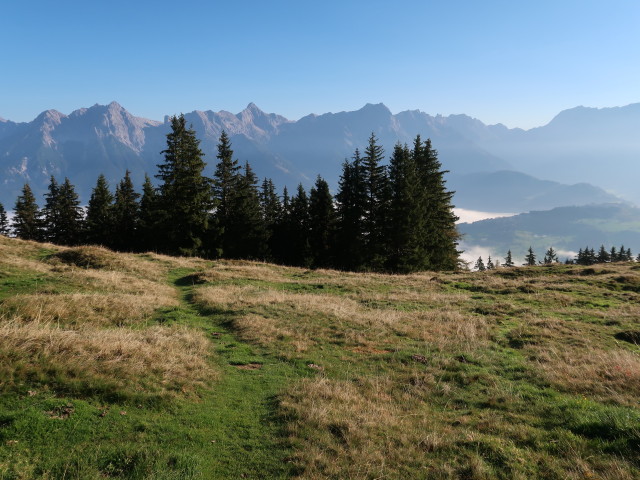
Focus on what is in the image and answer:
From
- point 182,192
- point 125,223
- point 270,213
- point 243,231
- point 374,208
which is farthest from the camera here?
point 270,213

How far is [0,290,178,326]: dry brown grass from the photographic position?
12.5m

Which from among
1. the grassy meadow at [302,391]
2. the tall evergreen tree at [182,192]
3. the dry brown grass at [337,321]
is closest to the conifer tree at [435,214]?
the tall evergreen tree at [182,192]

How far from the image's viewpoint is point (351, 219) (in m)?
52.6

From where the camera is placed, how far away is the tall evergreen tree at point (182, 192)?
45625mm

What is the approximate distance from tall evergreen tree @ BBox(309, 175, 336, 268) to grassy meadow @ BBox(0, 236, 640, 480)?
36542mm

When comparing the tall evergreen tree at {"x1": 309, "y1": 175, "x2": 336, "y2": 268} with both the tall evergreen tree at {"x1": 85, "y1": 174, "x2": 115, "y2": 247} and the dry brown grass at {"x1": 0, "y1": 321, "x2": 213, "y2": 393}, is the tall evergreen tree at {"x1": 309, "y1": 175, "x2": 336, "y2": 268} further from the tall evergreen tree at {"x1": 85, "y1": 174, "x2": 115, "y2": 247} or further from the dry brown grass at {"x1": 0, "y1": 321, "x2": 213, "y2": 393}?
the dry brown grass at {"x1": 0, "y1": 321, "x2": 213, "y2": 393}

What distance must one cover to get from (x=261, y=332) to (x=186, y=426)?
6981 millimetres

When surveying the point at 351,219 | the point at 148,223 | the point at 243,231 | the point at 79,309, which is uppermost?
the point at 351,219

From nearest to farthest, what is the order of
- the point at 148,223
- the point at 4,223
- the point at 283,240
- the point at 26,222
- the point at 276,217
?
the point at 148,223, the point at 283,240, the point at 26,222, the point at 276,217, the point at 4,223

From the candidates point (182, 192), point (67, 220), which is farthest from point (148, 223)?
point (67, 220)

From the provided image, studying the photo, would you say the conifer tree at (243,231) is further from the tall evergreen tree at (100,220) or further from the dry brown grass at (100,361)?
the dry brown grass at (100,361)

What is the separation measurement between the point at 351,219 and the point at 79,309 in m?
41.9

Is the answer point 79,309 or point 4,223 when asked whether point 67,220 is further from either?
point 79,309

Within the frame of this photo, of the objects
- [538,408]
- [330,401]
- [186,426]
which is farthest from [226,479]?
[538,408]
